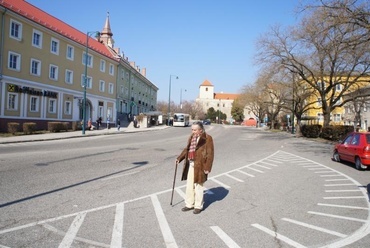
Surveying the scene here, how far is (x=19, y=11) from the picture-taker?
30094mm

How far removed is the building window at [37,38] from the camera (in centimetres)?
3262

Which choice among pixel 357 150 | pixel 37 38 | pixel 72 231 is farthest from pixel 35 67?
pixel 72 231

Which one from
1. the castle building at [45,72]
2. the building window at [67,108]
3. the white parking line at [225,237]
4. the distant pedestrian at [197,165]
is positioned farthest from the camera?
the building window at [67,108]

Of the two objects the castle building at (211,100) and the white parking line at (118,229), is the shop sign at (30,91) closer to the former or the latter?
the white parking line at (118,229)

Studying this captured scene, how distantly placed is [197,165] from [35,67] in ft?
105

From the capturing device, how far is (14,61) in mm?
30203

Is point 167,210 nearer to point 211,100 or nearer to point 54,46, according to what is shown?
point 54,46

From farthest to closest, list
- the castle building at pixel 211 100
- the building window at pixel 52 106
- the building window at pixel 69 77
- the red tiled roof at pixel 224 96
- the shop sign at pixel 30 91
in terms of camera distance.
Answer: the red tiled roof at pixel 224 96
the castle building at pixel 211 100
the building window at pixel 69 77
the building window at pixel 52 106
the shop sign at pixel 30 91

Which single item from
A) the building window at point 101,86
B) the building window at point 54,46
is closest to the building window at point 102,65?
the building window at point 101,86

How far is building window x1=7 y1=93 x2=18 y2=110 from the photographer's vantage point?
95.6ft

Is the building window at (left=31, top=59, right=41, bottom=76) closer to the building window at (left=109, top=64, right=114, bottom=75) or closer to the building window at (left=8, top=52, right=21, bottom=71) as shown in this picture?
the building window at (left=8, top=52, right=21, bottom=71)

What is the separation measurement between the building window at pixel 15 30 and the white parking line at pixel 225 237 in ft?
101

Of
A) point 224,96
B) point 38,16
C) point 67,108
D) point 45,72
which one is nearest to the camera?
point 45,72

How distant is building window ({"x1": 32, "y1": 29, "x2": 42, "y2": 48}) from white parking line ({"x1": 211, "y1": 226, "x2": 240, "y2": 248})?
33.0 meters
